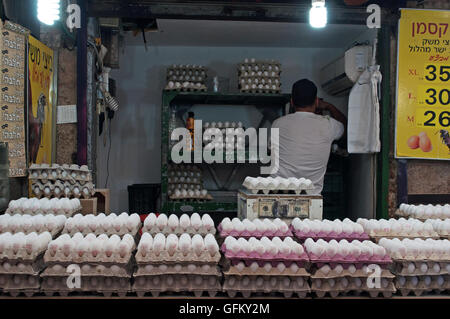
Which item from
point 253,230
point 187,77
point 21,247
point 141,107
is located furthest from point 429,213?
point 141,107

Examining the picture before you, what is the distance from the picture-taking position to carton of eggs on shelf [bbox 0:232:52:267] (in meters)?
2.13

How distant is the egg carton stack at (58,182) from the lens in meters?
3.57

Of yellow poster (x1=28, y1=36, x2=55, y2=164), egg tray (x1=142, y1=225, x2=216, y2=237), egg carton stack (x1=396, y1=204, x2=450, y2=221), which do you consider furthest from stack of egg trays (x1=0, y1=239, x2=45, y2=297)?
egg carton stack (x1=396, y1=204, x2=450, y2=221)

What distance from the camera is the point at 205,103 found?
24.0ft

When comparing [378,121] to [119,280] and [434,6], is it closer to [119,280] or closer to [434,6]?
[434,6]

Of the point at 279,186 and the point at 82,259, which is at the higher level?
the point at 279,186

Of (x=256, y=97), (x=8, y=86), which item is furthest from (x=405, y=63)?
(x=8, y=86)

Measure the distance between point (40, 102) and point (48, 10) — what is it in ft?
3.26

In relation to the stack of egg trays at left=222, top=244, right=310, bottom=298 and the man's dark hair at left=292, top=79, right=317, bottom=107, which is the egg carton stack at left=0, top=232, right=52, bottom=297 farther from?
the man's dark hair at left=292, top=79, right=317, bottom=107

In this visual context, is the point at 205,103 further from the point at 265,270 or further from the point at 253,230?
the point at 265,270

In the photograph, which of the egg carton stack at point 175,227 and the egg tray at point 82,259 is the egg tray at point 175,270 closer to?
the egg tray at point 82,259

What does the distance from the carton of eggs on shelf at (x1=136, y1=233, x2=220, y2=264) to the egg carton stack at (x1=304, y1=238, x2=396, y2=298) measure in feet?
1.71
